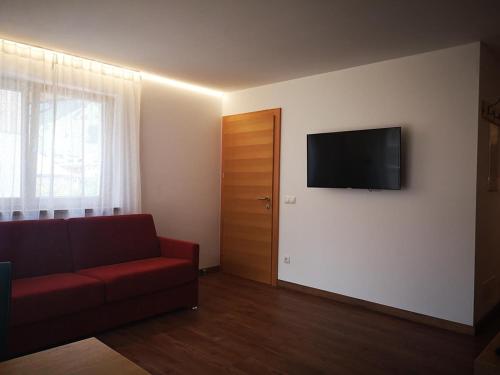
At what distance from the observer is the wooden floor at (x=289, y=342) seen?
2.72 meters

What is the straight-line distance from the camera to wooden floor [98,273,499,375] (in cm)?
272

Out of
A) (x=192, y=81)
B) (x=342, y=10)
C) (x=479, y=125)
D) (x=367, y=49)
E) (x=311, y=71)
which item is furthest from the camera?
(x=192, y=81)

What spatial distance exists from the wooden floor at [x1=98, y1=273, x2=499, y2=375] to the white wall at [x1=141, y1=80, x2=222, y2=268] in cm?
137

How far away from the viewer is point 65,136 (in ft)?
12.7

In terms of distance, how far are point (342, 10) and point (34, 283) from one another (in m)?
3.21

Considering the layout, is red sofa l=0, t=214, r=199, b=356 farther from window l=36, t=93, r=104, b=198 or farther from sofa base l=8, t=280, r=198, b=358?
window l=36, t=93, r=104, b=198

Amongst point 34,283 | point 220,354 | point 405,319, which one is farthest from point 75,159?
point 405,319

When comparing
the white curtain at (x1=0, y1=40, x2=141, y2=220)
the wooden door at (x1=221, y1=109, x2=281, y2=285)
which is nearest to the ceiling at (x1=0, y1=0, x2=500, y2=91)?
the white curtain at (x1=0, y1=40, x2=141, y2=220)

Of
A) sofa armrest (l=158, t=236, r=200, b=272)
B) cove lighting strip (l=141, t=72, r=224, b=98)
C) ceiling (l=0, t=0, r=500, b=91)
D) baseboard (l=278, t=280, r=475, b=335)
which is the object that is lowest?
baseboard (l=278, t=280, r=475, b=335)

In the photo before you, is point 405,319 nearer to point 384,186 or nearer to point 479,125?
point 384,186

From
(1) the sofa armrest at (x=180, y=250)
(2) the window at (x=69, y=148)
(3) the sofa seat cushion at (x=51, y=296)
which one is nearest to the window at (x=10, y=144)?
(2) the window at (x=69, y=148)

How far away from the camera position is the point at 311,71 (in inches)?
171

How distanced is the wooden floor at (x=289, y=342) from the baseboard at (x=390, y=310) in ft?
0.28

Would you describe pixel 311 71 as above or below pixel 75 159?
above
